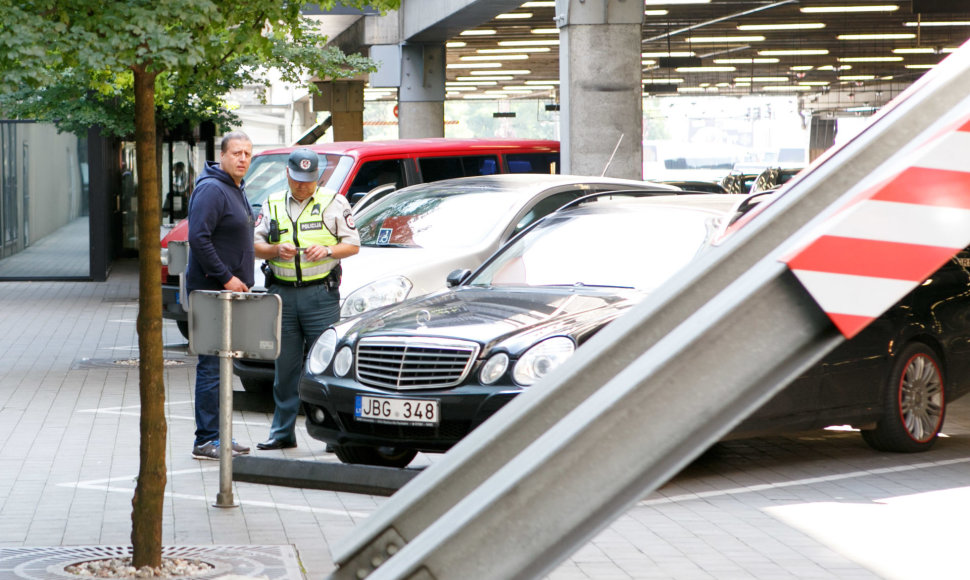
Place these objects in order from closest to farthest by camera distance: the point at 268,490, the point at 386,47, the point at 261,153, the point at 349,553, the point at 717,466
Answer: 1. the point at 349,553
2. the point at 268,490
3. the point at 717,466
4. the point at 261,153
5. the point at 386,47

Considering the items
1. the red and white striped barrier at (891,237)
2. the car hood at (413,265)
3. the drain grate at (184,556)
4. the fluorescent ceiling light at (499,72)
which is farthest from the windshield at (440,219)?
the fluorescent ceiling light at (499,72)

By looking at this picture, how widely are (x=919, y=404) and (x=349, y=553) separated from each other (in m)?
6.87

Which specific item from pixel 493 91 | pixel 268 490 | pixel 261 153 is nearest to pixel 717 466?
pixel 268 490

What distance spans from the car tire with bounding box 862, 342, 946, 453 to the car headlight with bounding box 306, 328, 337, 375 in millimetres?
3254

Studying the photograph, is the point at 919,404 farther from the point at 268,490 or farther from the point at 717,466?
the point at 268,490

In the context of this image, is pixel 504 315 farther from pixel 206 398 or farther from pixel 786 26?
pixel 786 26

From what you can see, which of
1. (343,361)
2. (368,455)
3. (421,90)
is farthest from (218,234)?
(421,90)

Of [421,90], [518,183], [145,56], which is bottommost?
[518,183]

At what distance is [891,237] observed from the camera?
2236mm

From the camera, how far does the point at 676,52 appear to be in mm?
44156

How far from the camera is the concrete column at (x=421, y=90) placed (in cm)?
3045

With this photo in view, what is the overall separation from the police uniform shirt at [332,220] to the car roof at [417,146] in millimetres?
4125

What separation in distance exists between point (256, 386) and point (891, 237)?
33.0 ft

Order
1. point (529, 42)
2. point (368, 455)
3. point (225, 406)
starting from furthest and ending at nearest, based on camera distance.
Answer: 1. point (529, 42)
2. point (368, 455)
3. point (225, 406)
